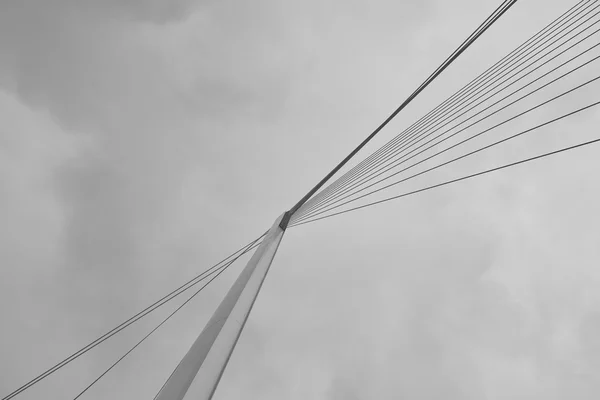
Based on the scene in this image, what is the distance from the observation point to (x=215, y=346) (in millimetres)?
4430

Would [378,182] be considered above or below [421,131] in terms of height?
below

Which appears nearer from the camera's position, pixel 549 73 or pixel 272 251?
pixel 549 73

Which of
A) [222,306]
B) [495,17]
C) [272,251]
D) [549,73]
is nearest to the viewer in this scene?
[222,306]

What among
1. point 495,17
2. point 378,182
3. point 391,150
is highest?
point 495,17

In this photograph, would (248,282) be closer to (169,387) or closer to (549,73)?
(169,387)

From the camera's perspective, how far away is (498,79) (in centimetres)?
991

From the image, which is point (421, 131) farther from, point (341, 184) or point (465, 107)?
point (341, 184)

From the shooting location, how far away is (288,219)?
32.9 ft

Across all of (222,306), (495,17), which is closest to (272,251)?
(222,306)

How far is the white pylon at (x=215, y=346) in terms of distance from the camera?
368 centimetres

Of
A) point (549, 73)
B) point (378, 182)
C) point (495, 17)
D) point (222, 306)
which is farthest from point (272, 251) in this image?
point (495, 17)

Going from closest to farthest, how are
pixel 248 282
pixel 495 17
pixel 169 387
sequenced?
pixel 169 387, pixel 248 282, pixel 495 17

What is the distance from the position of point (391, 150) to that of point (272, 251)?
5624mm

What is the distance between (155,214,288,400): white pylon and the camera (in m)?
3.68
